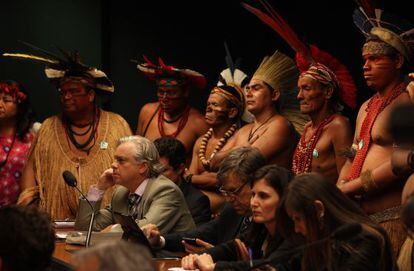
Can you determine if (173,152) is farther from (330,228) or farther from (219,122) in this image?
(330,228)

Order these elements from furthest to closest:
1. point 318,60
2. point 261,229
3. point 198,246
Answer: point 318,60, point 198,246, point 261,229

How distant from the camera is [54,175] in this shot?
6.64 m

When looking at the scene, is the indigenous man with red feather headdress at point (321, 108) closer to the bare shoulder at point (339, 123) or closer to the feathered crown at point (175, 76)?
the bare shoulder at point (339, 123)

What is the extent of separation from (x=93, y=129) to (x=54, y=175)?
15.3 inches

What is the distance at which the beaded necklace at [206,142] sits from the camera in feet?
20.8

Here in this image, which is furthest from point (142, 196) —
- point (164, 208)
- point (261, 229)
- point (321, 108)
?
point (261, 229)

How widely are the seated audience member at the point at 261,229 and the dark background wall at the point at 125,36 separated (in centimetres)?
317

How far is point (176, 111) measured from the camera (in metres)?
6.85

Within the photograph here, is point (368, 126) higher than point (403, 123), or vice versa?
point (403, 123)

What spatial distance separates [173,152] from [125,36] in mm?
2253

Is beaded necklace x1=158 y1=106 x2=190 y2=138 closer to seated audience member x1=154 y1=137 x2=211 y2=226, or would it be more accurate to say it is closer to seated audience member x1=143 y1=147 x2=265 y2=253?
seated audience member x1=154 y1=137 x2=211 y2=226

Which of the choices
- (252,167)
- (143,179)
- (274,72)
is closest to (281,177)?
(252,167)

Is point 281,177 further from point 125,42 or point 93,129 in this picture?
point 125,42

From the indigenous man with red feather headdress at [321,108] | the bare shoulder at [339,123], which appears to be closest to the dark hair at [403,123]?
the indigenous man with red feather headdress at [321,108]
